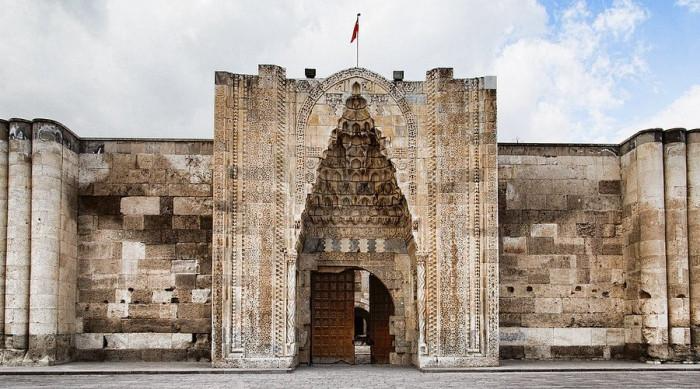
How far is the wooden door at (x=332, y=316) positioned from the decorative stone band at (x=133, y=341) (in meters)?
2.88

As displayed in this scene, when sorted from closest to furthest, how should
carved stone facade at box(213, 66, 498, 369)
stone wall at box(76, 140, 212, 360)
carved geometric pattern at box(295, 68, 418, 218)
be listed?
carved stone facade at box(213, 66, 498, 369), carved geometric pattern at box(295, 68, 418, 218), stone wall at box(76, 140, 212, 360)

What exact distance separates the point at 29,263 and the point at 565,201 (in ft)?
35.4

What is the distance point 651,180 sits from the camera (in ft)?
50.9

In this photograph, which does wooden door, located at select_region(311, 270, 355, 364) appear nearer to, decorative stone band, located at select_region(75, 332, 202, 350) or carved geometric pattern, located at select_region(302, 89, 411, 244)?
carved geometric pattern, located at select_region(302, 89, 411, 244)

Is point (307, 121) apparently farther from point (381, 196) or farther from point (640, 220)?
point (640, 220)

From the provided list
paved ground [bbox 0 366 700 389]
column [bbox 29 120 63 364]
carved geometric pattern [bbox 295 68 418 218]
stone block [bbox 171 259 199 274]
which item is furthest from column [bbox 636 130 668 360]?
column [bbox 29 120 63 364]

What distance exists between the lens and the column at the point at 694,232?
1515cm

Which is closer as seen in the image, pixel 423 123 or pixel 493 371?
pixel 493 371

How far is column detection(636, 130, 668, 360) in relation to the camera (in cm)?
1513

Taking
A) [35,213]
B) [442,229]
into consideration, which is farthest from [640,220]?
[35,213]

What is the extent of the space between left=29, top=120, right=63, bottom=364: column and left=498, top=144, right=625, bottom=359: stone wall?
29.0ft

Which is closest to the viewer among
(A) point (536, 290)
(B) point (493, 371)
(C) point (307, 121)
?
(B) point (493, 371)

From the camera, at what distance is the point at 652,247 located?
15.3 meters

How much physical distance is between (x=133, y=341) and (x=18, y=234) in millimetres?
3055
